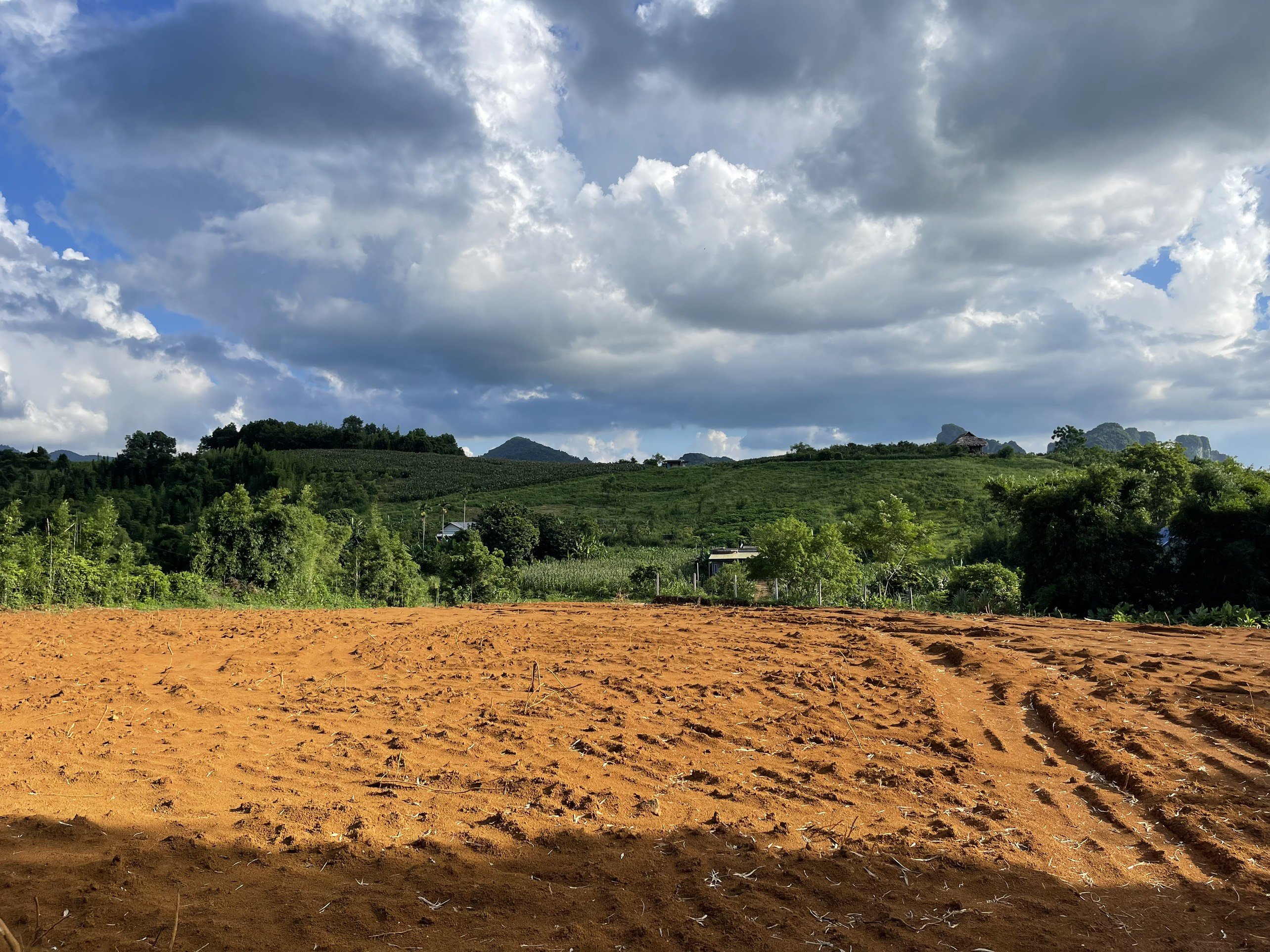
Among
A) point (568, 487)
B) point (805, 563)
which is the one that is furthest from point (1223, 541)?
point (568, 487)

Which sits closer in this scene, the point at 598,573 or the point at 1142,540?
the point at 1142,540

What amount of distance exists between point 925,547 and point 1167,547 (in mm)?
8179

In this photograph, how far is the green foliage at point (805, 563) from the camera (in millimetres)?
18875

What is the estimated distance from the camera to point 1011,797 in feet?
16.0

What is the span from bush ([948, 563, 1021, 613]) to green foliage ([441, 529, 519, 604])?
12013 millimetres

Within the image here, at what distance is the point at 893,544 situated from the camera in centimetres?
2284

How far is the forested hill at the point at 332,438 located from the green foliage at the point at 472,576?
182ft

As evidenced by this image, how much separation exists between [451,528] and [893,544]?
1059 inches

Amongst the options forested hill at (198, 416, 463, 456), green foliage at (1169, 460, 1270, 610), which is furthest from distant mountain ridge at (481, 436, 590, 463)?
green foliage at (1169, 460, 1270, 610)

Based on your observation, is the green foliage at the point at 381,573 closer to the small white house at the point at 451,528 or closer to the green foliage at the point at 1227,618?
the small white house at the point at 451,528

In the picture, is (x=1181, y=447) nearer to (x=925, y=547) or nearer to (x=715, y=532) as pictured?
(x=925, y=547)

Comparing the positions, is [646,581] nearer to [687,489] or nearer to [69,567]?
[69,567]

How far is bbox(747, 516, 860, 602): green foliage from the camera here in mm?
18875

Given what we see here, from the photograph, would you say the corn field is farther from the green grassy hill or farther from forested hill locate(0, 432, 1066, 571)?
the green grassy hill
